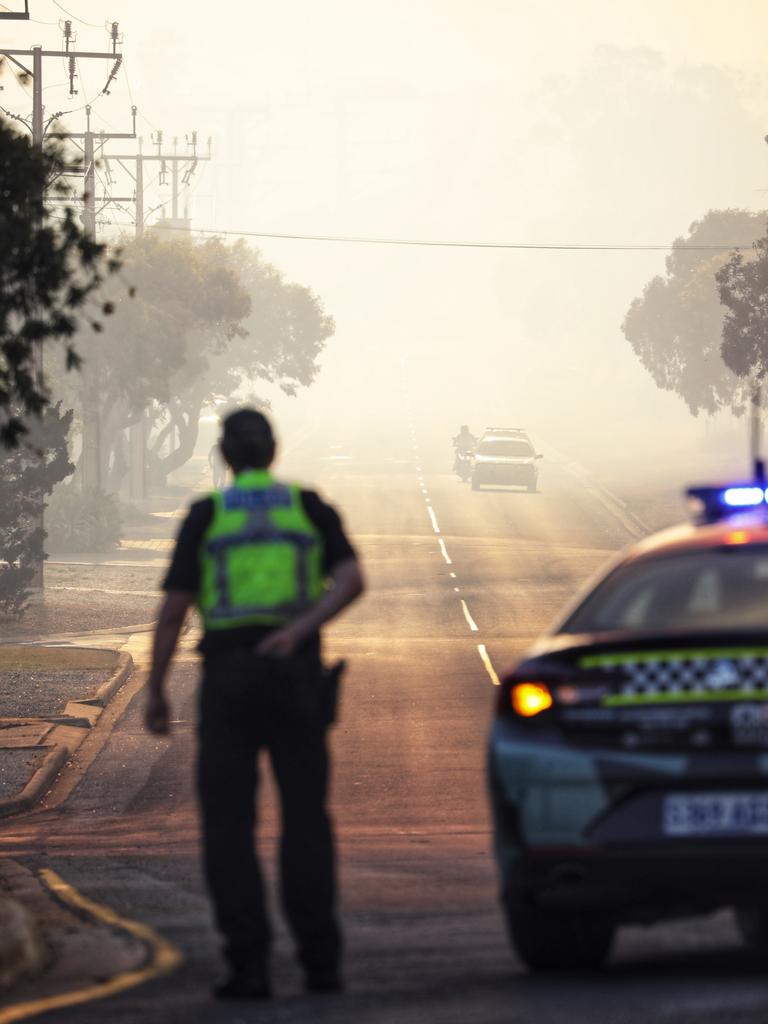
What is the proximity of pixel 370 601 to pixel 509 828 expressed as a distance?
31.0 meters

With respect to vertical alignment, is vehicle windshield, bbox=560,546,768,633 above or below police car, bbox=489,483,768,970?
above

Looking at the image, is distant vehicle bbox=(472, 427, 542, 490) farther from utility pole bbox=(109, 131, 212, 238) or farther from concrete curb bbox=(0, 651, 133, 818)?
concrete curb bbox=(0, 651, 133, 818)

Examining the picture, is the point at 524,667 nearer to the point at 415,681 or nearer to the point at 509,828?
the point at 509,828

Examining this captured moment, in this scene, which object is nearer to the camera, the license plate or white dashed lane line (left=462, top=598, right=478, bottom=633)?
the license plate

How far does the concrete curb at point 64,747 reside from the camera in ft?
55.6

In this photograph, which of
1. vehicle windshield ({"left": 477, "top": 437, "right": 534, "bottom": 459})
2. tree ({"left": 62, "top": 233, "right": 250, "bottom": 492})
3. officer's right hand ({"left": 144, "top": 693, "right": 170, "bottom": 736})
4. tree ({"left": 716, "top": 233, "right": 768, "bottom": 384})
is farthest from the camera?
vehicle windshield ({"left": 477, "top": 437, "right": 534, "bottom": 459})

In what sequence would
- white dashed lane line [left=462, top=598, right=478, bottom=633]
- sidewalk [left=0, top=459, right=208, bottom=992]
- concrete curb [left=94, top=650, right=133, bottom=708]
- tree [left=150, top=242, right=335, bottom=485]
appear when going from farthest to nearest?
tree [left=150, top=242, right=335, bottom=485], white dashed lane line [left=462, top=598, right=478, bottom=633], concrete curb [left=94, top=650, right=133, bottom=708], sidewalk [left=0, top=459, right=208, bottom=992]

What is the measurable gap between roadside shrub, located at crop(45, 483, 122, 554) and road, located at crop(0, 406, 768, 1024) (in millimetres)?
11606

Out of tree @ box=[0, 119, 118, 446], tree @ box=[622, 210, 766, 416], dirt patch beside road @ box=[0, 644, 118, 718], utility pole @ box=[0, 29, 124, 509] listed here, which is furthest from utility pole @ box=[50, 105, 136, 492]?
tree @ box=[0, 119, 118, 446]

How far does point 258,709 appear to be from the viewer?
6.82m

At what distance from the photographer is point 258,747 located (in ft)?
22.5

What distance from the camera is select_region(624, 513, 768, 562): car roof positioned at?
706 cm

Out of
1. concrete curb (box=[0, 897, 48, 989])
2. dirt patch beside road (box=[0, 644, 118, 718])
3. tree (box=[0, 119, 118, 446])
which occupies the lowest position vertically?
dirt patch beside road (box=[0, 644, 118, 718])

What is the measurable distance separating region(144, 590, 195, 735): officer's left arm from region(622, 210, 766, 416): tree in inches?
2940
